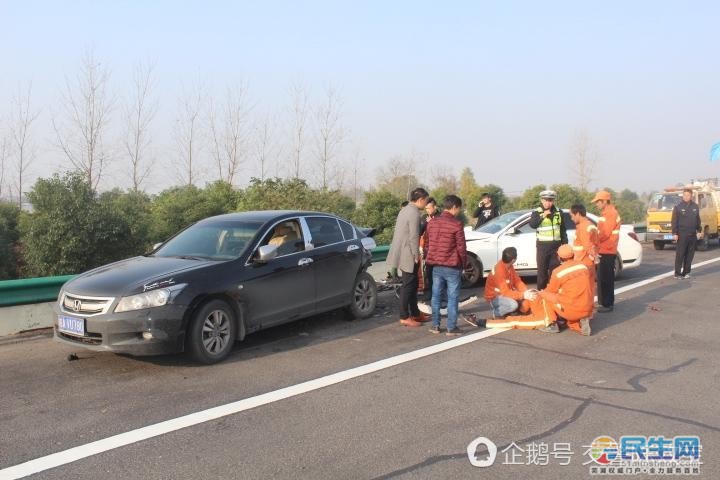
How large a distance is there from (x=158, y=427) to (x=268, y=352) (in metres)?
2.33

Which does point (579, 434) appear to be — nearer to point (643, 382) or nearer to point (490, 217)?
point (643, 382)

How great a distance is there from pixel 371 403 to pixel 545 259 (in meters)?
4.91

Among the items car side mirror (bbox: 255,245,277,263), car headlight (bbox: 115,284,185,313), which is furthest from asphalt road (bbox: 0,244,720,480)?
car side mirror (bbox: 255,245,277,263)

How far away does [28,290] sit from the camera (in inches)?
308

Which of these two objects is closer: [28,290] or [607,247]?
[28,290]

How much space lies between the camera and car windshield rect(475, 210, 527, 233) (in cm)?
1187

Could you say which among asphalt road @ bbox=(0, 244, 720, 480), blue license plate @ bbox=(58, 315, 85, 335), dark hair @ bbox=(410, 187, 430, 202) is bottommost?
asphalt road @ bbox=(0, 244, 720, 480)

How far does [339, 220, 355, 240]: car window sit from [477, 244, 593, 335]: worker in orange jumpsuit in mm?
2391

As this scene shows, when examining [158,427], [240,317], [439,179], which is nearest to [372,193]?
[240,317]

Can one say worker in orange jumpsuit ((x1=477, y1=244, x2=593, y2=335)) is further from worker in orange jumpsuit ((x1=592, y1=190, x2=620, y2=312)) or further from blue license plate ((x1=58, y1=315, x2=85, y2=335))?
blue license plate ((x1=58, y1=315, x2=85, y2=335))

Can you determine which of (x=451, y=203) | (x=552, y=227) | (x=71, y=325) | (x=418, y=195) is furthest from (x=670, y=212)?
(x=71, y=325)

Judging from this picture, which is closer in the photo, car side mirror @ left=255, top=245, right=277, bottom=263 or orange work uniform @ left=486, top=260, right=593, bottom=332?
car side mirror @ left=255, top=245, right=277, bottom=263

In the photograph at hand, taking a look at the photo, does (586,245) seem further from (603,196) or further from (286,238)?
(286,238)

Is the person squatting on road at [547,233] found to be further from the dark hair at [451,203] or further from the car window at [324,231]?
the car window at [324,231]
